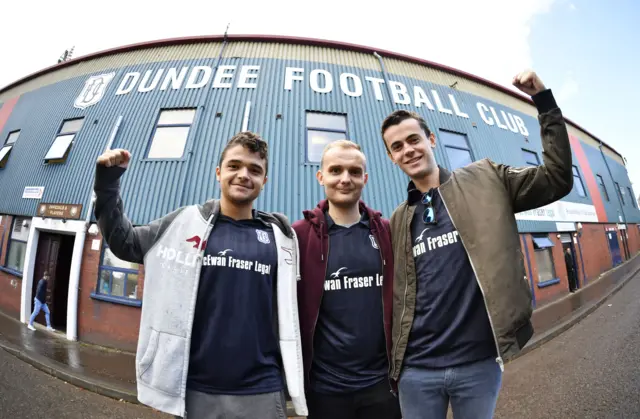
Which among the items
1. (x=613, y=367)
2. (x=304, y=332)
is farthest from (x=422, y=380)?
(x=613, y=367)

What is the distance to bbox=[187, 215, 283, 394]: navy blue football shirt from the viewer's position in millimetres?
1546

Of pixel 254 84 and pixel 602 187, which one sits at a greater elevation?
pixel 254 84

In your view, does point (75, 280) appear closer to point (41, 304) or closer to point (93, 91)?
point (41, 304)

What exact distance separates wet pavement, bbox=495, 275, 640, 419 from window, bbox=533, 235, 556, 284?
3.25 meters

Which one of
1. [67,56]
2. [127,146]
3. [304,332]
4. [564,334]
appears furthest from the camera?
[67,56]

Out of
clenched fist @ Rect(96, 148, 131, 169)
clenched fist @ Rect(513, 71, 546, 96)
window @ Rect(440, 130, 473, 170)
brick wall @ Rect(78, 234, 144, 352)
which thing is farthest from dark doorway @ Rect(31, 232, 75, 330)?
window @ Rect(440, 130, 473, 170)

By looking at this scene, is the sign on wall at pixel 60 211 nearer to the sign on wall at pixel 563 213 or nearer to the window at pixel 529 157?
the sign on wall at pixel 563 213

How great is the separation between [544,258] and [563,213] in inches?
106

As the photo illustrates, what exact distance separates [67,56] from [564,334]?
102 ft

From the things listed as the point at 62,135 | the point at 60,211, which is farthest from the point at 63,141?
the point at 60,211

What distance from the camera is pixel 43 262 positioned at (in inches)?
311

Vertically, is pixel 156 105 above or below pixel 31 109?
below

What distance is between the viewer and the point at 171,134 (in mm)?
7363

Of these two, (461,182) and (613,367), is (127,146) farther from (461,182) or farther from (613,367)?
(613,367)
